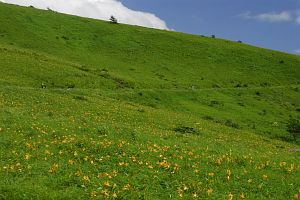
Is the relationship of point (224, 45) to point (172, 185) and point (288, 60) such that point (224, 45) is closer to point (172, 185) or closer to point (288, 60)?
point (288, 60)

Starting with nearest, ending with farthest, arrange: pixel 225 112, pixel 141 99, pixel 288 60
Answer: pixel 141 99, pixel 225 112, pixel 288 60

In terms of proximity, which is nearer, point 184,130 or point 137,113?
point 184,130

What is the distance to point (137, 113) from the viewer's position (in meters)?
43.7

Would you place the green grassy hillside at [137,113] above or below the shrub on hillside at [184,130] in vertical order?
above

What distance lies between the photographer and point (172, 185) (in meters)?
18.6

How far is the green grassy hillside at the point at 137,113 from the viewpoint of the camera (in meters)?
18.9

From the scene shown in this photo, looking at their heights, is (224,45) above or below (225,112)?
above

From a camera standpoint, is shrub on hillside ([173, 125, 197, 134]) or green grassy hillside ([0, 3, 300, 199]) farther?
shrub on hillside ([173, 125, 197, 134])

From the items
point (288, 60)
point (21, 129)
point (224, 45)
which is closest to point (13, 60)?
point (21, 129)

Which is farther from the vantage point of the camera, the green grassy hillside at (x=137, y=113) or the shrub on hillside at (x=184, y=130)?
the shrub on hillside at (x=184, y=130)

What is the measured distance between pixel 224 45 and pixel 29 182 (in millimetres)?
93819

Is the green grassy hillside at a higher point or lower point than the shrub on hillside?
higher

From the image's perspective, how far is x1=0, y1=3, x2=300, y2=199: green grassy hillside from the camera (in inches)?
744

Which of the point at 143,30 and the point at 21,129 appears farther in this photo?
the point at 143,30
